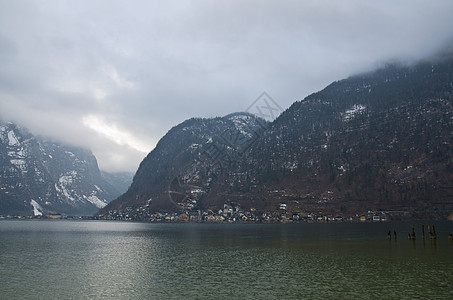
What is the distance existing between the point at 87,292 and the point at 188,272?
18991 mm

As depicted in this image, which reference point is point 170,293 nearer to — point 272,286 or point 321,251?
point 272,286

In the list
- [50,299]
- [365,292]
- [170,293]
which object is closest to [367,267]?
[365,292]

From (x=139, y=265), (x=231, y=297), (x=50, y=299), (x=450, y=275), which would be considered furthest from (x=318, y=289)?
(x=139, y=265)

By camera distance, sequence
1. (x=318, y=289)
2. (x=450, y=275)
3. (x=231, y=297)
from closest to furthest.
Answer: (x=231, y=297) < (x=318, y=289) < (x=450, y=275)

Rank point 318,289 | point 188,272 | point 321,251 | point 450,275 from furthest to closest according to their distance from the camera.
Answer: point 321,251 → point 188,272 → point 450,275 → point 318,289

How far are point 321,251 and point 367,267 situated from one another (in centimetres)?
2596

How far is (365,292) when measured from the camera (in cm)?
4391

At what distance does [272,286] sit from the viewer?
48562 millimetres

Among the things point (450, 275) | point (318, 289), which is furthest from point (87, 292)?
point (450, 275)

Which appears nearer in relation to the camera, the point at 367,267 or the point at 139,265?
the point at 367,267

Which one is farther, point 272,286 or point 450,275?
point 450,275

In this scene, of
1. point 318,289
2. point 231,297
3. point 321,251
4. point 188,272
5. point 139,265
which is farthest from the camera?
point 321,251

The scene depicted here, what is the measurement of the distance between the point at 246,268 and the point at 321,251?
31612 mm

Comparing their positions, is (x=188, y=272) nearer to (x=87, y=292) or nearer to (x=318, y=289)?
(x=87, y=292)
